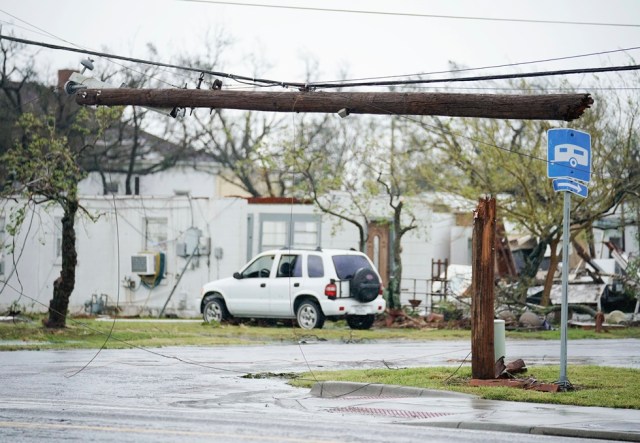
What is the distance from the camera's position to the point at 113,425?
1006 cm

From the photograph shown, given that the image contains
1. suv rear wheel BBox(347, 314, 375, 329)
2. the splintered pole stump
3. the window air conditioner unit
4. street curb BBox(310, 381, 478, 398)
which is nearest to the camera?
street curb BBox(310, 381, 478, 398)

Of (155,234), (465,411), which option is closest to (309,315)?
(155,234)

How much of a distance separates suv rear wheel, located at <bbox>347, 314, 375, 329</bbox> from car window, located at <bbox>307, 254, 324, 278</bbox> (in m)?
1.52

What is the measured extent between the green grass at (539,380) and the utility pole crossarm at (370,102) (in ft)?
11.6

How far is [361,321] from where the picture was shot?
27594 mm

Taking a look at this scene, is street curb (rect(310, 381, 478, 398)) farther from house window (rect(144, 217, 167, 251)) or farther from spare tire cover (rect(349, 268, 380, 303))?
house window (rect(144, 217, 167, 251))

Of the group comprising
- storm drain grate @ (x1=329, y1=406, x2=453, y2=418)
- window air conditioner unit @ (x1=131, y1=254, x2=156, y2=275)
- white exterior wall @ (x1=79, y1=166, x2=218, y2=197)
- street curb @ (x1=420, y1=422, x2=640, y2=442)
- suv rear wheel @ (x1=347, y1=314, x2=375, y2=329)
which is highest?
white exterior wall @ (x1=79, y1=166, x2=218, y2=197)

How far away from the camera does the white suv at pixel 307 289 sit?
26516 mm

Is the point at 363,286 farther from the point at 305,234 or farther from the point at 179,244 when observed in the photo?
the point at 179,244

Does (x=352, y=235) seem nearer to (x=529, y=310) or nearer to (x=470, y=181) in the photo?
(x=470, y=181)

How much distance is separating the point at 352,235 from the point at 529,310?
7.04 meters

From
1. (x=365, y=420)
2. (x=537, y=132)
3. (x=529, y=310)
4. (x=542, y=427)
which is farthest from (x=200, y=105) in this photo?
(x=537, y=132)

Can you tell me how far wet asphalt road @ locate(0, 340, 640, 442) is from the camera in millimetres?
9656

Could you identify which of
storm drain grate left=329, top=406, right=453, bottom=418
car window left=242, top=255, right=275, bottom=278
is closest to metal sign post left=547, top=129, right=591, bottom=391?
storm drain grate left=329, top=406, right=453, bottom=418
